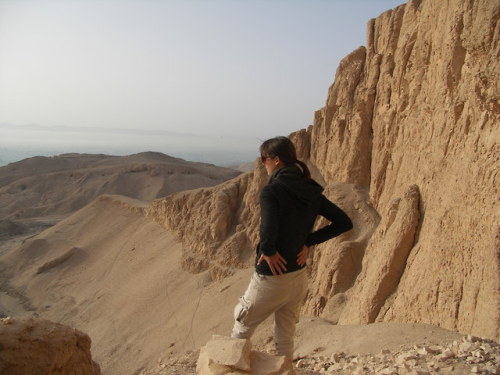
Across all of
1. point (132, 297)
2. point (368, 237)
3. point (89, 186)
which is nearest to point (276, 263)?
point (368, 237)

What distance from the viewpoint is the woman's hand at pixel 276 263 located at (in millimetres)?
2873

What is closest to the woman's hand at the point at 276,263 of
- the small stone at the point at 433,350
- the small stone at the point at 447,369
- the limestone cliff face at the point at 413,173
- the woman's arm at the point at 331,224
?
the woman's arm at the point at 331,224

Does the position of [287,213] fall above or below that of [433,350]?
above

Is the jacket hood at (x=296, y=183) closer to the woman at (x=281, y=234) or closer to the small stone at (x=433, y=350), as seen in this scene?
the woman at (x=281, y=234)

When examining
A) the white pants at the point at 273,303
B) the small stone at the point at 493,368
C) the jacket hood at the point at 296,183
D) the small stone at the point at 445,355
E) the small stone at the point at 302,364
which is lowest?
the small stone at the point at 302,364

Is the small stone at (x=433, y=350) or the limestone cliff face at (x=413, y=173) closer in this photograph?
the small stone at (x=433, y=350)

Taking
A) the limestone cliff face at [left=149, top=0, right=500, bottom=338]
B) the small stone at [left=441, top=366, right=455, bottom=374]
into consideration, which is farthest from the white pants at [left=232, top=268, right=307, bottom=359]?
the limestone cliff face at [left=149, top=0, right=500, bottom=338]

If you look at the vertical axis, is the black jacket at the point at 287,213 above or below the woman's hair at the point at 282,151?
below

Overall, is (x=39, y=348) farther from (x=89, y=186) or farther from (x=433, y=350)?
(x=89, y=186)

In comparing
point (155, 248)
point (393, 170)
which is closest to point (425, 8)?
point (393, 170)

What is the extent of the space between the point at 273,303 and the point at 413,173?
547 cm

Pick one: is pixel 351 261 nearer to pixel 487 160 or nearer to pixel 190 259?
pixel 487 160

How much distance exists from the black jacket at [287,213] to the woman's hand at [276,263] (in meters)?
0.03

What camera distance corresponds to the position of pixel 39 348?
304 cm
